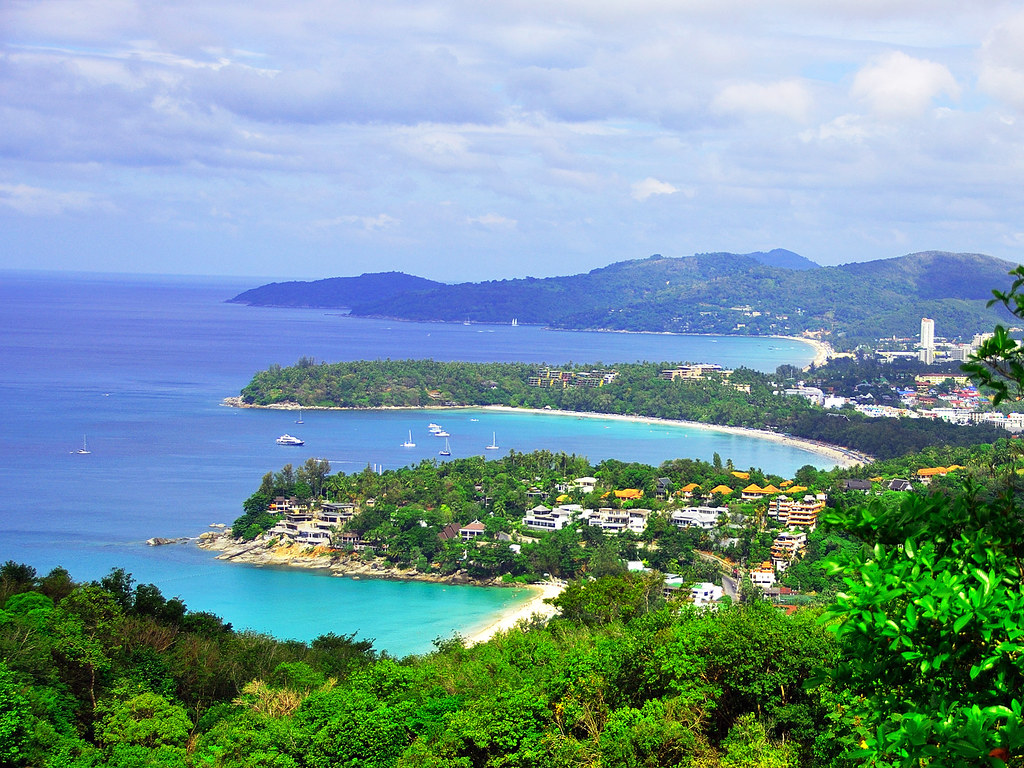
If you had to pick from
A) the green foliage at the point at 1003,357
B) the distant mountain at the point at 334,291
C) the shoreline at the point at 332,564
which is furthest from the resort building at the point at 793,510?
the distant mountain at the point at 334,291

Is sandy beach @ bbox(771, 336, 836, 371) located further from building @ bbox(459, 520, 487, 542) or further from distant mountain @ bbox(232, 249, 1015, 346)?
building @ bbox(459, 520, 487, 542)

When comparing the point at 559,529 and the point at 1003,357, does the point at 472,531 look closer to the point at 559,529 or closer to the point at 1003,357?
the point at 559,529

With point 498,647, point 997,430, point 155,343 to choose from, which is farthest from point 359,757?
point 155,343

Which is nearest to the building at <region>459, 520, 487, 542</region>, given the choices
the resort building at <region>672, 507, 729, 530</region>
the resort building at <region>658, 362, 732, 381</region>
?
the resort building at <region>672, 507, 729, 530</region>

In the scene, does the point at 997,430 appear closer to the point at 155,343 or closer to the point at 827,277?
the point at 155,343

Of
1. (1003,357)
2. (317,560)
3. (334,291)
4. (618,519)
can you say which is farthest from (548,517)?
(334,291)

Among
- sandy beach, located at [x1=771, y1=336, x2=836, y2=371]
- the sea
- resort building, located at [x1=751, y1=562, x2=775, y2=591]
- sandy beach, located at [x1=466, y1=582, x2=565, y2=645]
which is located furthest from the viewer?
sandy beach, located at [x1=771, y1=336, x2=836, y2=371]
